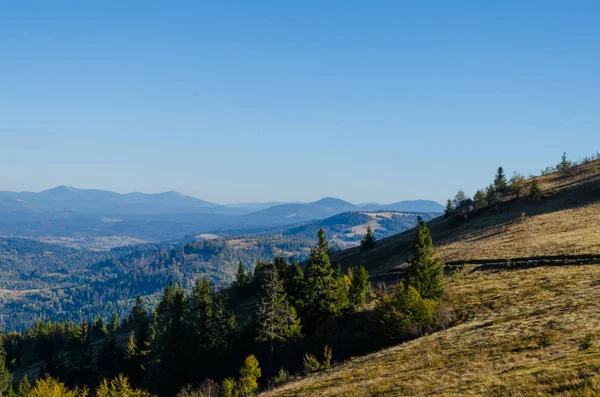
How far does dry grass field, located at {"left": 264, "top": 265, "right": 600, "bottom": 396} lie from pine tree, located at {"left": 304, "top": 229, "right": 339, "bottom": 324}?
17516mm

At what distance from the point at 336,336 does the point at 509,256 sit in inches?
1208

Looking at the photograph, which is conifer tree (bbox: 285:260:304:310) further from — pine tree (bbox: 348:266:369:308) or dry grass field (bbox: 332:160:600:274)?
dry grass field (bbox: 332:160:600:274)

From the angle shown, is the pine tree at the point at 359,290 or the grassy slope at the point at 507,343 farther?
the pine tree at the point at 359,290

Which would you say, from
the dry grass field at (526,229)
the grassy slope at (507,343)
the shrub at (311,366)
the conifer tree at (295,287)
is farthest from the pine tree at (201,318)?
the dry grass field at (526,229)

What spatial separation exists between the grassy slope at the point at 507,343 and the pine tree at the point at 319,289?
16138mm

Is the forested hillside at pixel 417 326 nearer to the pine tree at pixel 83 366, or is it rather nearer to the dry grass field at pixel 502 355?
the dry grass field at pixel 502 355

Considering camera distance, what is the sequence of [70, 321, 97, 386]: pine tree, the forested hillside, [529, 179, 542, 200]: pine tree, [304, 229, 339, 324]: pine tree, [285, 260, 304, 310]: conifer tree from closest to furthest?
the forested hillside, [304, 229, 339, 324]: pine tree, [285, 260, 304, 310]: conifer tree, [70, 321, 97, 386]: pine tree, [529, 179, 542, 200]: pine tree

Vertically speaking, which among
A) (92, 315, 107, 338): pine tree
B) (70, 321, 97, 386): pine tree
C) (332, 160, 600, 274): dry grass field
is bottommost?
(92, 315, 107, 338): pine tree

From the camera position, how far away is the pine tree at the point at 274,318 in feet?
181

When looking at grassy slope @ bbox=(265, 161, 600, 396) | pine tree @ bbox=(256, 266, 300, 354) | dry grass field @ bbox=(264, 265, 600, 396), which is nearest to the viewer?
dry grass field @ bbox=(264, 265, 600, 396)

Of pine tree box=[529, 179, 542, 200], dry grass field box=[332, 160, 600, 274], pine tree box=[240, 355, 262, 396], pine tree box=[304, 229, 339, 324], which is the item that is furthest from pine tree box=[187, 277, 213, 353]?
pine tree box=[529, 179, 542, 200]

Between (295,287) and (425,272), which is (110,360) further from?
(425,272)

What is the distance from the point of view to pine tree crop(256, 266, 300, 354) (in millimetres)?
55312

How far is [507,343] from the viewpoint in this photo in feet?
101
